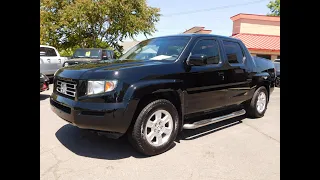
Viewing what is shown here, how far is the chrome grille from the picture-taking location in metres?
3.52

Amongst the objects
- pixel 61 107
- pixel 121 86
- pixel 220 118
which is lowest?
pixel 220 118

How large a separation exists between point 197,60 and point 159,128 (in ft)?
3.77

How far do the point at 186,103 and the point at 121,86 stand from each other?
1.17m

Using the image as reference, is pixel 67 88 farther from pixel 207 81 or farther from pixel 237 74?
pixel 237 74

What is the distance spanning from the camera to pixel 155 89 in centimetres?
352

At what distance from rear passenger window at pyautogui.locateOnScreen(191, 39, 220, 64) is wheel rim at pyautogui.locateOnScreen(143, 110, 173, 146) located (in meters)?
1.25

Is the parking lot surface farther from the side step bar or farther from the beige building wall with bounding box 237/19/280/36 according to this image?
the beige building wall with bounding box 237/19/280/36

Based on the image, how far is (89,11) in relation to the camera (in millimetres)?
21500

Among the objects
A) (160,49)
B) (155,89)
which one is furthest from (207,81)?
(155,89)

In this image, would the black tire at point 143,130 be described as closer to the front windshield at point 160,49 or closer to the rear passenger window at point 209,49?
the front windshield at point 160,49

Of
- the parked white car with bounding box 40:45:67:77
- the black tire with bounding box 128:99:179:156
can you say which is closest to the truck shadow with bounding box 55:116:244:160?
the black tire with bounding box 128:99:179:156
